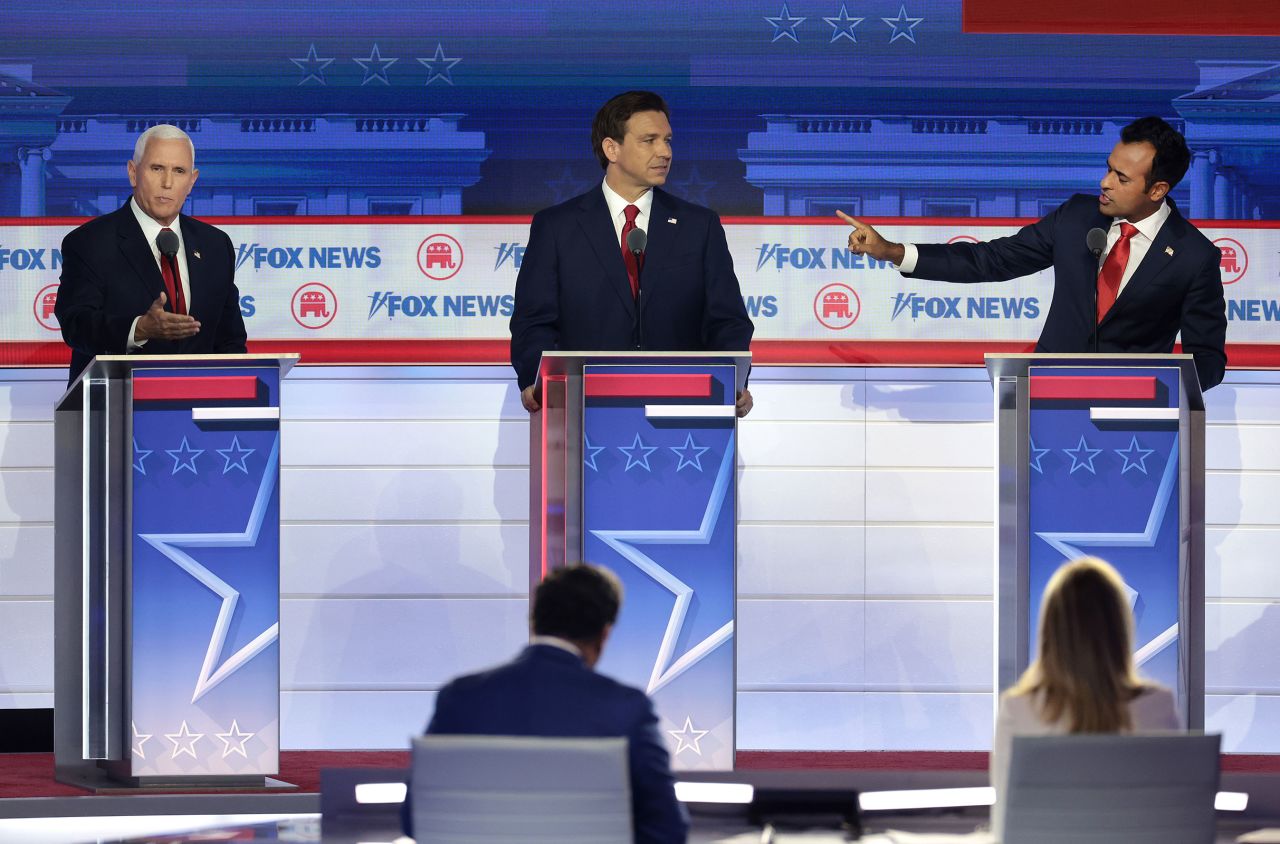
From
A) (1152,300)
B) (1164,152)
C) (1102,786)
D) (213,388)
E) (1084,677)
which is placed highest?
(1164,152)

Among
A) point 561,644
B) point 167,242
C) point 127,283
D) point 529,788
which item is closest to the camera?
point 529,788

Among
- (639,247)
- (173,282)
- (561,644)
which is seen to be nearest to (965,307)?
(639,247)

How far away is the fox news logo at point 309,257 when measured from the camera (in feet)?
19.7

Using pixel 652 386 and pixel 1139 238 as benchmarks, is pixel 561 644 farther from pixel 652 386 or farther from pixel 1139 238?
pixel 1139 238

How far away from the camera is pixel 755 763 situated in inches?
212

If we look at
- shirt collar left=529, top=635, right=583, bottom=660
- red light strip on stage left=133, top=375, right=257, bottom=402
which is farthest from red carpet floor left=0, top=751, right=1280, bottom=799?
shirt collar left=529, top=635, right=583, bottom=660

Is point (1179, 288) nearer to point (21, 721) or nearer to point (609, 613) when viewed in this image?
point (609, 613)

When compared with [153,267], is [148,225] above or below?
above

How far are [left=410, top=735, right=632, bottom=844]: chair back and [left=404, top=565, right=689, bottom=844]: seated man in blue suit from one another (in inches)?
4.5

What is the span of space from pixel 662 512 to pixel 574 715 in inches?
63.6

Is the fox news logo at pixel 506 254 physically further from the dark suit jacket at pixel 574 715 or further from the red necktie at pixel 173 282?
the dark suit jacket at pixel 574 715

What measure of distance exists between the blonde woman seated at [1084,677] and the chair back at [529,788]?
64cm

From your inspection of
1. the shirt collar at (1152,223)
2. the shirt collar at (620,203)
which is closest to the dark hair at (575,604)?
the shirt collar at (620,203)

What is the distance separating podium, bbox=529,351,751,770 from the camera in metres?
4.33
